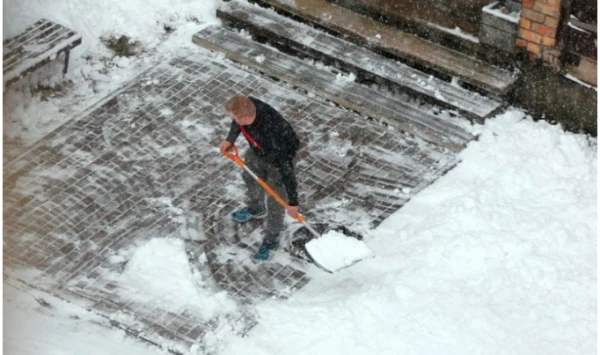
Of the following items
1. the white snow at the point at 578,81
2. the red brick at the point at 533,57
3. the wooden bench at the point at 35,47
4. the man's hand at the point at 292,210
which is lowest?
the man's hand at the point at 292,210

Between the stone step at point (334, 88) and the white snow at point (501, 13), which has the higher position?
the white snow at point (501, 13)

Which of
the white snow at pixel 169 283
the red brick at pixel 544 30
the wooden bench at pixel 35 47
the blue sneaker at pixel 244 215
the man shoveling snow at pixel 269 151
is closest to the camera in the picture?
the man shoveling snow at pixel 269 151

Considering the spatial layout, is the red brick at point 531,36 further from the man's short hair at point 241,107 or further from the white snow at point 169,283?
the white snow at point 169,283

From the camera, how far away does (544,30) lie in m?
9.41

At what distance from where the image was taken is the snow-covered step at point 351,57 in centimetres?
984

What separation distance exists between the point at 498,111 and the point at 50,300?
4577 millimetres

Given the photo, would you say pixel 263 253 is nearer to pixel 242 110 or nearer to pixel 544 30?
pixel 242 110

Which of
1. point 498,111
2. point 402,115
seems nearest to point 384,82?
point 402,115

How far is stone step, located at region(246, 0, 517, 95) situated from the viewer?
32.4 feet

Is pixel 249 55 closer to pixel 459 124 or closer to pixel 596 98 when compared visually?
pixel 459 124

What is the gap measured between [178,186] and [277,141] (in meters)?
1.69

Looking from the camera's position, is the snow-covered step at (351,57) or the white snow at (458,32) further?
the white snow at (458,32)

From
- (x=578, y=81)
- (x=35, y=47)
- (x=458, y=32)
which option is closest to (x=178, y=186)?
(x=35, y=47)

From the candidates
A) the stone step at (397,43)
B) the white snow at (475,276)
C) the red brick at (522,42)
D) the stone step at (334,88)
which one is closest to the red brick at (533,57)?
the red brick at (522,42)
